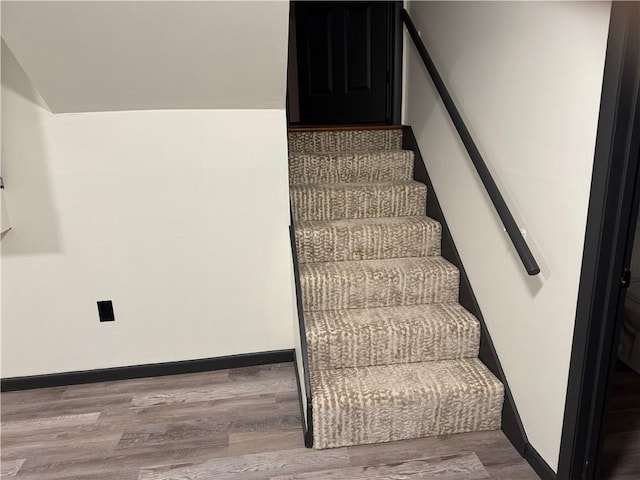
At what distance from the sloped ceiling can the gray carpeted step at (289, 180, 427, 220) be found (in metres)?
0.59

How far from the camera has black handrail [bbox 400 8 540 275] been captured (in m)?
1.57

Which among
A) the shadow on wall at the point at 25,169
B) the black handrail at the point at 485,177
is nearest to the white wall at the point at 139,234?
the shadow on wall at the point at 25,169

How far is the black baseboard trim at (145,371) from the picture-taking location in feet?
7.48

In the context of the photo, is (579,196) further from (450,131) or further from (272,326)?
(272,326)

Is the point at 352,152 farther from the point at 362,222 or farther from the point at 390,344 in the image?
the point at 390,344

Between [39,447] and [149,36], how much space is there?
166cm

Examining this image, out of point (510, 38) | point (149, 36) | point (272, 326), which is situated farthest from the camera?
point (272, 326)

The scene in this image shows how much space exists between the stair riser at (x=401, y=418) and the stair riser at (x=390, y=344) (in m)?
0.23

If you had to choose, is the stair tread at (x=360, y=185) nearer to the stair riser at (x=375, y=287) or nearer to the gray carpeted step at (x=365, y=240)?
the gray carpeted step at (x=365, y=240)

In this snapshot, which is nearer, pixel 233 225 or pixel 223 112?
pixel 223 112

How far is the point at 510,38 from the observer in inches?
67.1

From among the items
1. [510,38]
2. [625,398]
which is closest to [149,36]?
[510,38]

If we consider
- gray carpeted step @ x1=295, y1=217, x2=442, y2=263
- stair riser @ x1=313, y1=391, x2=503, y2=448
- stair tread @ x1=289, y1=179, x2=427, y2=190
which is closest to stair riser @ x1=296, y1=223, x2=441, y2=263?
gray carpeted step @ x1=295, y1=217, x2=442, y2=263

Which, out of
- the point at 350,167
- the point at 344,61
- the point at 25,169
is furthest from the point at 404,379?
the point at 344,61
